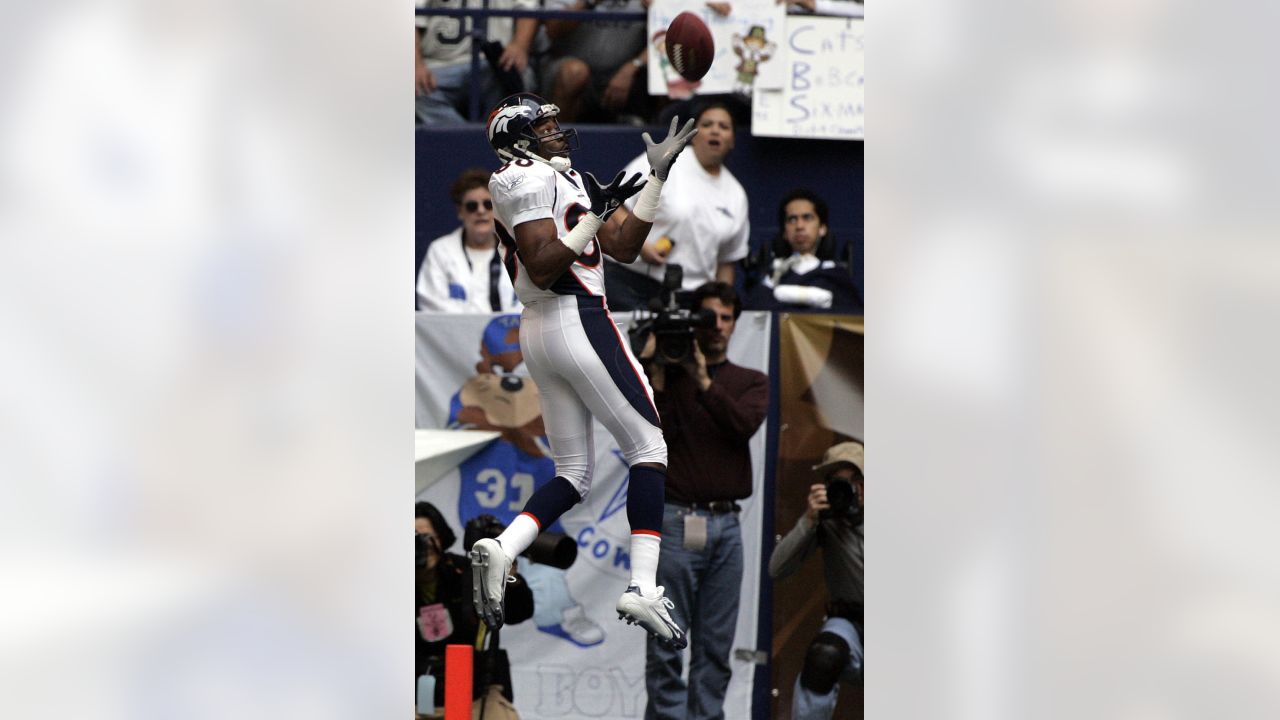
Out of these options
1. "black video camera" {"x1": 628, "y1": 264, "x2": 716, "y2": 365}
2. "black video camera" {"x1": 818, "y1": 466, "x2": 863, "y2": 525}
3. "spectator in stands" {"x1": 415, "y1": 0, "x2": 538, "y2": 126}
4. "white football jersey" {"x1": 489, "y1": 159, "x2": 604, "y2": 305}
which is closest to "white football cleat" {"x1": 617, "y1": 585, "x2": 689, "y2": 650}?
"white football jersey" {"x1": 489, "y1": 159, "x2": 604, "y2": 305}

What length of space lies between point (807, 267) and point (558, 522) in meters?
2.16

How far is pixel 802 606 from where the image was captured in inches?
388

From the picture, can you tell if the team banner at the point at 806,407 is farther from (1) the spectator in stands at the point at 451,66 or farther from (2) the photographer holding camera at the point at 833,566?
(1) the spectator in stands at the point at 451,66

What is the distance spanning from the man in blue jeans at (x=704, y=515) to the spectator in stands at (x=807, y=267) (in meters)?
1.07

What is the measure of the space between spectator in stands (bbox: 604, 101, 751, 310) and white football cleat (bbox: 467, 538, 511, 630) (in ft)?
11.8

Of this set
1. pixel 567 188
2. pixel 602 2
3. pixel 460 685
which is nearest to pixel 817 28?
pixel 602 2

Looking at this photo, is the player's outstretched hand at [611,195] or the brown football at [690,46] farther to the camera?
the brown football at [690,46]

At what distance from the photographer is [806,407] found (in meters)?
10.1

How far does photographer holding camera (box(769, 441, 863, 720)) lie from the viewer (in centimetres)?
941

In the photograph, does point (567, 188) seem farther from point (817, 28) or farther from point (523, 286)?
point (817, 28)

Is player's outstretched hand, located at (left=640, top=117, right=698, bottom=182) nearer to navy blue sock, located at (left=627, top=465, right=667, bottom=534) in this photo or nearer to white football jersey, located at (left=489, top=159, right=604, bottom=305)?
white football jersey, located at (left=489, top=159, right=604, bottom=305)

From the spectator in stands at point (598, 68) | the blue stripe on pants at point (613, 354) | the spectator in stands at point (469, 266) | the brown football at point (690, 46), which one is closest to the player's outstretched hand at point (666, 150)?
the brown football at point (690, 46)

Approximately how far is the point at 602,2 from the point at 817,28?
149cm

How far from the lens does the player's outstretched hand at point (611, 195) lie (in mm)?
6449
